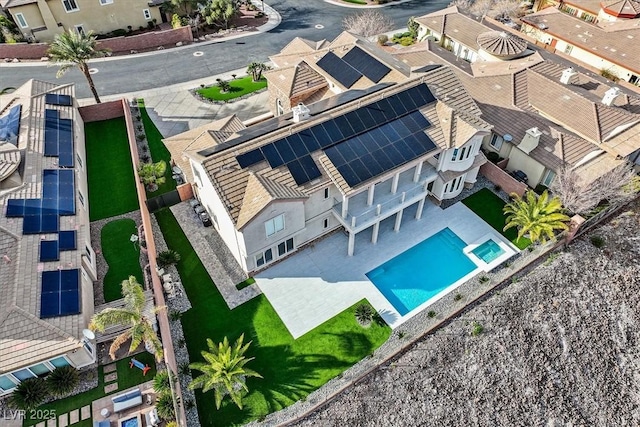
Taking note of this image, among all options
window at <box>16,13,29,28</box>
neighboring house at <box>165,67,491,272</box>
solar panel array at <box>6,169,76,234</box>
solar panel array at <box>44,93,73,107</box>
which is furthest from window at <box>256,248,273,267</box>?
window at <box>16,13,29,28</box>

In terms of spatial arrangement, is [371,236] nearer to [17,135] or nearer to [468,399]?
[468,399]

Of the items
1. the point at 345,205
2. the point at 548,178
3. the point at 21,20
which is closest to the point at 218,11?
the point at 21,20

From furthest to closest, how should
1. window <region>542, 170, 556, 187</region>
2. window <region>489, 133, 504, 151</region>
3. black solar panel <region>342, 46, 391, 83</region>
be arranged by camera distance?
window <region>489, 133, 504, 151</region>, black solar panel <region>342, 46, 391, 83</region>, window <region>542, 170, 556, 187</region>

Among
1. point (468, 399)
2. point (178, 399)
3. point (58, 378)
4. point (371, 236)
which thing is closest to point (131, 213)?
point (58, 378)

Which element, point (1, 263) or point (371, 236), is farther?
point (371, 236)

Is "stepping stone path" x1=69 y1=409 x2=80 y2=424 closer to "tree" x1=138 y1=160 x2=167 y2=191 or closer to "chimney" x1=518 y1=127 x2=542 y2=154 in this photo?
"tree" x1=138 y1=160 x2=167 y2=191

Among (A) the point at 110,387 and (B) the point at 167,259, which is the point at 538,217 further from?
(A) the point at 110,387

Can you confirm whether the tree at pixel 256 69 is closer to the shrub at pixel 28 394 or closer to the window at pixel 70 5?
the window at pixel 70 5
